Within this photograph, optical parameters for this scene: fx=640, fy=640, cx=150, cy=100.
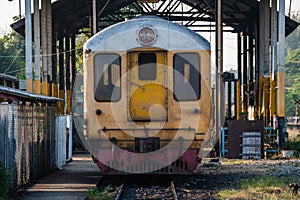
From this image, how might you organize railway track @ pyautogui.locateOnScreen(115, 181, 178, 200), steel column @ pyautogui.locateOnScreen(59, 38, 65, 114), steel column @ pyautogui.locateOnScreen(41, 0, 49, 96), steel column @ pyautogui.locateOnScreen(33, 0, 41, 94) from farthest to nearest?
steel column @ pyautogui.locateOnScreen(59, 38, 65, 114)
steel column @ pyautogui.locateOnScreen(41, 0, 49, 96)
steel column @ pyautogui.locateOnScreen(33, 0, 41, 94)
railway track @ pyautogui.locateOnScreen(115, 181, 178, 200)

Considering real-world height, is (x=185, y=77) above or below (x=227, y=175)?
above

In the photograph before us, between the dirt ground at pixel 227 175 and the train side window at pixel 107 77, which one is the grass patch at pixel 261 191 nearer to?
the dirt ground at pixel 227 175

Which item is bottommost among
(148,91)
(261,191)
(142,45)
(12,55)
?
(261,191)

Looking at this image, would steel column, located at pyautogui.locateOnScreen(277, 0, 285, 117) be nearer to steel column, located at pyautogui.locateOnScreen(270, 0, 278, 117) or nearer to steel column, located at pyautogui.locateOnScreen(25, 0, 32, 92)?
steel column, located at pyautogui.locateOnScreen(270, 0, 278, 117)

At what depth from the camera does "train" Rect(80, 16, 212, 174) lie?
41.7 feet

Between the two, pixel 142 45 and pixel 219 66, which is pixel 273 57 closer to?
pixel 219 66

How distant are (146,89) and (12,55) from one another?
3730 centimetres

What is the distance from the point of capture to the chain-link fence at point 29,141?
38.7 feet

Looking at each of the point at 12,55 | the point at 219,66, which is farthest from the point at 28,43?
the point at 12,55

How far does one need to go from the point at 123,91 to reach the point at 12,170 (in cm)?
264

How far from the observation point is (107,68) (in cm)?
1285

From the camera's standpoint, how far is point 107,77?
12852mm

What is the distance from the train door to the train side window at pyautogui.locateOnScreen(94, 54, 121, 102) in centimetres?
27

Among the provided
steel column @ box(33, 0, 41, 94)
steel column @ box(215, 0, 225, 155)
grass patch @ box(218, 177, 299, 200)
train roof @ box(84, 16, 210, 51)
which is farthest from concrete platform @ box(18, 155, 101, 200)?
steel column @ box(215, 0, 225, 155)
